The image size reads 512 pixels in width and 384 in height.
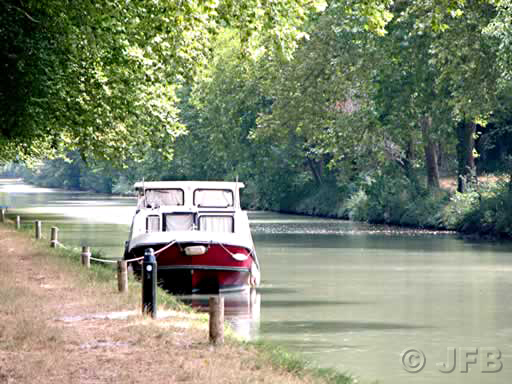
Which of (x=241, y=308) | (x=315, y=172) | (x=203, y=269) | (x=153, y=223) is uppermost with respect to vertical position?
(x=315, y=172)

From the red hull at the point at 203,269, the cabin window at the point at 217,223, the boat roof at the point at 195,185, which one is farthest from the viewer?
the boat roof at the point at 195,185

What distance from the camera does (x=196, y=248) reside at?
2759 cm

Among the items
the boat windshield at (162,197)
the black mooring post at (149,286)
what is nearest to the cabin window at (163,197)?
the boat windshield at (162,197)

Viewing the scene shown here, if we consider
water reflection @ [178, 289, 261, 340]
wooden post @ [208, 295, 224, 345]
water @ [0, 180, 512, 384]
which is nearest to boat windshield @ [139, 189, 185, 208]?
water @ [0, 180, 512, 384]

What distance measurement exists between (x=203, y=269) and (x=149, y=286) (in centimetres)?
1017

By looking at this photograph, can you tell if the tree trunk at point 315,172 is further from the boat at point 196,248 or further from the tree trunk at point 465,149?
the boat at point 196,248

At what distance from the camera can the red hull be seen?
27.6 m

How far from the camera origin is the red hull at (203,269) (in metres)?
27.6

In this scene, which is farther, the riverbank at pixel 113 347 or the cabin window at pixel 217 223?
the cabin window at pixel 217 223

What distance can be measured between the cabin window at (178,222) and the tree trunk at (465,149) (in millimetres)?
24747

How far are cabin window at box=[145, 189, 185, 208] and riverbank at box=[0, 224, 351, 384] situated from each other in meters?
11.4

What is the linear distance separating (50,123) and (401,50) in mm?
23512

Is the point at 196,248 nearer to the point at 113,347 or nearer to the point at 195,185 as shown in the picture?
the point at 195,185

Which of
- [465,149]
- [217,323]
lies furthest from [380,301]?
[465,149]
